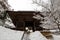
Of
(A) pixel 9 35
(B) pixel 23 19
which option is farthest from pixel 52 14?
(B) pixel 23 19

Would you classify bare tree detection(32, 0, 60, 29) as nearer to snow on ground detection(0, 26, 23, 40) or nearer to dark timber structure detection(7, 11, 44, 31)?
snow on ground detection(0, 26, 23, 40)

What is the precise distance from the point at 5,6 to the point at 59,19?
371 cm

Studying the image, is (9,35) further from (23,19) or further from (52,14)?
(23,19)

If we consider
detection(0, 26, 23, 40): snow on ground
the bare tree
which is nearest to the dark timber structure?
the bare tree

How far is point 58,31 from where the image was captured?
7246 mm

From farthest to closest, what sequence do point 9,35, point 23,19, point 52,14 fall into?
point 23,19 < point 52,14 < point 9,35

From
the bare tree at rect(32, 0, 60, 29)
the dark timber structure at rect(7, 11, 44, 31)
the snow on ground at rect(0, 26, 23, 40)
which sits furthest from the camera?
the dark timber structure at rect(7, 11, 44, 31)

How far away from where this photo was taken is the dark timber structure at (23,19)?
31.7 feet

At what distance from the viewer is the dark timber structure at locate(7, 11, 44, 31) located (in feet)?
31.7

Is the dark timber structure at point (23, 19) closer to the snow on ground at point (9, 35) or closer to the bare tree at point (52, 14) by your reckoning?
the bare tree at point (52, 14)

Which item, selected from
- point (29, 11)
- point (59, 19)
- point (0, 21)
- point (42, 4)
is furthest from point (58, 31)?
point (0, 21)

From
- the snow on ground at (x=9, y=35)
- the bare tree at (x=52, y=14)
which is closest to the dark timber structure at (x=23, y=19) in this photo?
the bare tree at (x=52, y=14)

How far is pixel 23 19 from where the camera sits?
392 inches

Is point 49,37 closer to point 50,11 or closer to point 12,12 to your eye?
point 50,11
